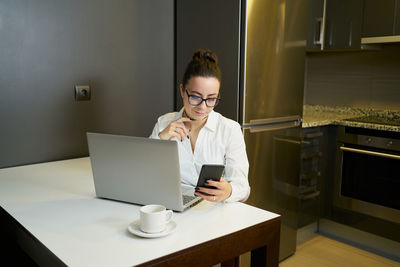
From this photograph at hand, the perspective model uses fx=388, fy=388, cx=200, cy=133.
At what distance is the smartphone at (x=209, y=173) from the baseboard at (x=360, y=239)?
196cm

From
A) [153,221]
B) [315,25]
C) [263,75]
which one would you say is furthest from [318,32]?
[153,221]

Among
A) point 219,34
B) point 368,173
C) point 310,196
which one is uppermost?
point 219,34

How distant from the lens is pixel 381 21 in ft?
8.68

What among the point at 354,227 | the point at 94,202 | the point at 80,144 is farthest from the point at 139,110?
the point at 354,227

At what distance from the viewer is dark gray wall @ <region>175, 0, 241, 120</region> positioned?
219 cm

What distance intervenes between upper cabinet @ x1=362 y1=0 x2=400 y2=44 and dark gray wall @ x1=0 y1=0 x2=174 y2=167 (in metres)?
1.37

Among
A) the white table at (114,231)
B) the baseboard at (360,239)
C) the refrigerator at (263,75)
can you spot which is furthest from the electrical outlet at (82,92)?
the baseboard at (360,239)

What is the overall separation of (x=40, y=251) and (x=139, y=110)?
1472 mm

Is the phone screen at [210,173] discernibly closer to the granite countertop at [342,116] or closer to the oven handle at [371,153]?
the granite countertop at [342,116]

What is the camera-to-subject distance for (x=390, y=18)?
2592 millimetres

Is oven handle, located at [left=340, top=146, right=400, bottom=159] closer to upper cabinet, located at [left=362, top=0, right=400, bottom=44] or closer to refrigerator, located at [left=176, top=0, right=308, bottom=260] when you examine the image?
refrigerator, located at [left=176, top=0, right=308, bottom=260]

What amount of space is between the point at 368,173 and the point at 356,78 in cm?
90

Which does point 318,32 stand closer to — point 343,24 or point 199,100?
point 343,24

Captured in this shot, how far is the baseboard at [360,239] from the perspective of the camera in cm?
266
